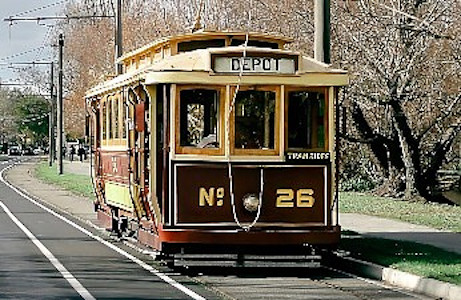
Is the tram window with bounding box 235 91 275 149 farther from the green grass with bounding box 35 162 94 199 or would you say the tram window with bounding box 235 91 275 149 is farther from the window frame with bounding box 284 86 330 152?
the green grass with bounding box 35 162 94 199

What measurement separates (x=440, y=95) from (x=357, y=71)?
268 centimetres

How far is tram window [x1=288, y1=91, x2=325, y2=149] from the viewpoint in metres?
16.6

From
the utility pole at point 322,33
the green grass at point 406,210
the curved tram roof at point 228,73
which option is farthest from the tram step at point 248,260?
the green grass at point 406,210

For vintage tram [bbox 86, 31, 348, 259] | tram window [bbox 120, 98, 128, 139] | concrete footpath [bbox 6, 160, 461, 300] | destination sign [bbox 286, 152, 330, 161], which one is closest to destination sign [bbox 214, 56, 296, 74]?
vintage tram [bbox 86, 31, 348, 259]

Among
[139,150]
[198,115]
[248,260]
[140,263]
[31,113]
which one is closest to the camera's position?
[248,260]

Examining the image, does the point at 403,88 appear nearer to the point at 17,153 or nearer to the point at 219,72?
the point at 219,72

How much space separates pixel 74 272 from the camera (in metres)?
16.6

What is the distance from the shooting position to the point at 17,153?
144 metres

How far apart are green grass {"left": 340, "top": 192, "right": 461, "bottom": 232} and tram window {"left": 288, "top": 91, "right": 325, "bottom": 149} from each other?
23.4ft

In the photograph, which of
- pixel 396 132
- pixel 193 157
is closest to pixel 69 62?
pixel 396 132

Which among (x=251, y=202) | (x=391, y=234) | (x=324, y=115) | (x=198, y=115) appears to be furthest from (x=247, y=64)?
(x=391, y=234)

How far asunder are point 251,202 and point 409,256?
9.74ft

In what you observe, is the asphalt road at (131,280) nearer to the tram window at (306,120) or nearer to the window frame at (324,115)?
the window frame at (324,115)

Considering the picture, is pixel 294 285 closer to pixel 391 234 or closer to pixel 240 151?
pixel 240 151
